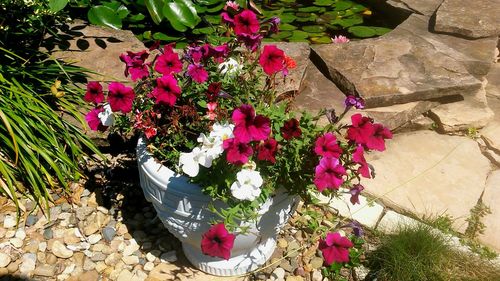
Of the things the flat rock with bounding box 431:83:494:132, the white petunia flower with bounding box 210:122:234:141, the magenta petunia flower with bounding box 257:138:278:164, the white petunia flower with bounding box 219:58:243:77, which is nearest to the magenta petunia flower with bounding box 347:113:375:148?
the magenta petunia flower with bounding box 257:138:278:164

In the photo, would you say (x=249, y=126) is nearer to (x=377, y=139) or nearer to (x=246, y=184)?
(x=246, y=184)

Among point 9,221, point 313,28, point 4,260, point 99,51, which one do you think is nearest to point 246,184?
point 4,260

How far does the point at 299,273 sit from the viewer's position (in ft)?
7.60

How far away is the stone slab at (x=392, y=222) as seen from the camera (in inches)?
97.8

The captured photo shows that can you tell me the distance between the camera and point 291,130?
1790mm

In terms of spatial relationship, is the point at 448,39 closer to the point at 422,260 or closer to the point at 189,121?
the point at 422,260

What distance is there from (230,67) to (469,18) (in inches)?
86.6

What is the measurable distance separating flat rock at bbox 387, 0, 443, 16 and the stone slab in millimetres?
1793

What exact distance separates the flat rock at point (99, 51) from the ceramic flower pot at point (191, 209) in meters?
0.99

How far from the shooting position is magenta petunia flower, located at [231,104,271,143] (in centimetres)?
170

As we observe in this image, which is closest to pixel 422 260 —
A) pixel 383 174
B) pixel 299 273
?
pixel 299 273

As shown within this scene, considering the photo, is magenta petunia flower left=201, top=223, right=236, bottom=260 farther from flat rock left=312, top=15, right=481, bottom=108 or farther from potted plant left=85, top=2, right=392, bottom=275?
flat rock left=312, top=15, right=481, bottom=108

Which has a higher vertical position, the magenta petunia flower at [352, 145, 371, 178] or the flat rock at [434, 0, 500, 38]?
the magenta petunia flower at [352, 145, 371, 178]

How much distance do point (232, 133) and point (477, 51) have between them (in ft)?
7.25
